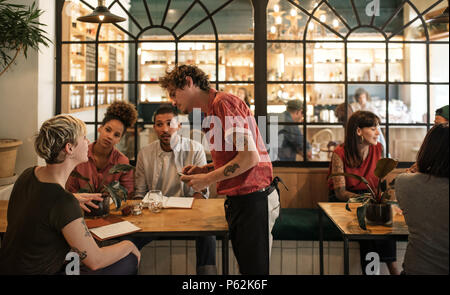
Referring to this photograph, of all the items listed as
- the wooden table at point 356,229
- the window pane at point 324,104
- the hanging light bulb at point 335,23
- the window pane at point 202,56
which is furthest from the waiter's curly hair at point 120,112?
the window pane at point 202,56

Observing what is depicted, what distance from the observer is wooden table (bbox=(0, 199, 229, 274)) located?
6.21 feet

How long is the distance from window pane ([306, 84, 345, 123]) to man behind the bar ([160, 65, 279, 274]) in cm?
199

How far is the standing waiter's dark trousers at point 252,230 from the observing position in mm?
1945

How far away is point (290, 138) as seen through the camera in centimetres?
366

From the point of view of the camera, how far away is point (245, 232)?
1947mm

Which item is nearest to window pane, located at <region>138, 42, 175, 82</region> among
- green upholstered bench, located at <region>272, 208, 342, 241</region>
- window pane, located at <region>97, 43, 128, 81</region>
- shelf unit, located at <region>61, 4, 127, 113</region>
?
window pane, located at <region>97, 43, 128, 81</region>

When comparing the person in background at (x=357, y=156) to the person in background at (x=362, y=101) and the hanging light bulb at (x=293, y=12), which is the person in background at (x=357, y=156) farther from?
the hanging light bulb at (x=293, y=12)

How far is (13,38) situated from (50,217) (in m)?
2.16

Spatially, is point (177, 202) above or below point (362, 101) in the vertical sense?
below

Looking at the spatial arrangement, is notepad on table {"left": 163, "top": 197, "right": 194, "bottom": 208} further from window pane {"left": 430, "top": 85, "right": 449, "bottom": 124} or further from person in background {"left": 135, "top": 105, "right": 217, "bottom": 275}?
window pane {"left": 430, "top": 85, "right": 449, "bottom": 124}

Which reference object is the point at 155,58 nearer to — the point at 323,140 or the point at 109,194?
the point at 323,140

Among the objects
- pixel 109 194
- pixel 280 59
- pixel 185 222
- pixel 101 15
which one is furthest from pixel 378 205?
pixel 280 59

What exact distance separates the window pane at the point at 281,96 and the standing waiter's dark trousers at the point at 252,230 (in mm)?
1706
